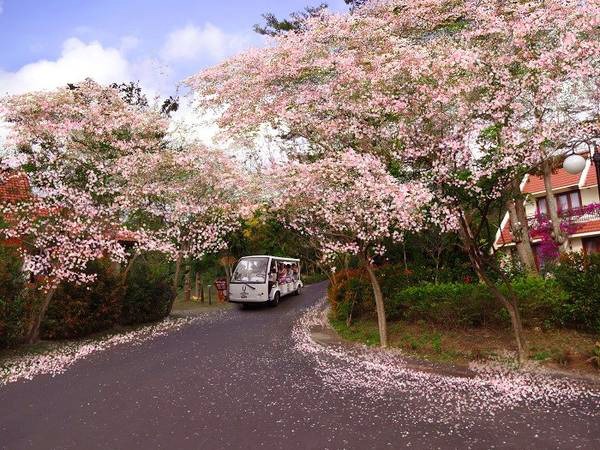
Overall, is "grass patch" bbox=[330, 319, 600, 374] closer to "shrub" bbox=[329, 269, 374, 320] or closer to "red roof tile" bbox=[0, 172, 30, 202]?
"shrub" bbox=[329, 269, 374, 320]

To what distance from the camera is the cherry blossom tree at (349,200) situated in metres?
9.59

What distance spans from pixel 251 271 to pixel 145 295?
560cm

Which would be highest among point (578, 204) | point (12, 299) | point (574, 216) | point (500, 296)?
point (578, 204)

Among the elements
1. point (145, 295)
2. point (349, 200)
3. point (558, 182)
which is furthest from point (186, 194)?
point (558, 182)

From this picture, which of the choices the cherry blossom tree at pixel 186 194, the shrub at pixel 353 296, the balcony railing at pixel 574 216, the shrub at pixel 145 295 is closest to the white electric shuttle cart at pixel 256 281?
the cherry blossom tree at pixel 186 194

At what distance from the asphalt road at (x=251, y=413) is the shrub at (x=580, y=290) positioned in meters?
3.78

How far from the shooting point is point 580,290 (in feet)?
31.9

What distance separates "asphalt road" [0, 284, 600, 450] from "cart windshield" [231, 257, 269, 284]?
10.5 meters

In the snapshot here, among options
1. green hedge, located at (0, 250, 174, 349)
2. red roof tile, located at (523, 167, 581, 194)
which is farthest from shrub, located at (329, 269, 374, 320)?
red roof tile, located at (523, 167, 581, 194)

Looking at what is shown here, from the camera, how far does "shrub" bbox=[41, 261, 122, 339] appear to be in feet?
45.6

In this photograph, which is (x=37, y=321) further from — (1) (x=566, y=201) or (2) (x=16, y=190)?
(1) (x=566, y=201)

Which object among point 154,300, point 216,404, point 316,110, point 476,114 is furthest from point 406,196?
point 154,300

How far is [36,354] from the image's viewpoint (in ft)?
39.6

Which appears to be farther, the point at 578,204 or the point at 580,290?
the point at 578,204
